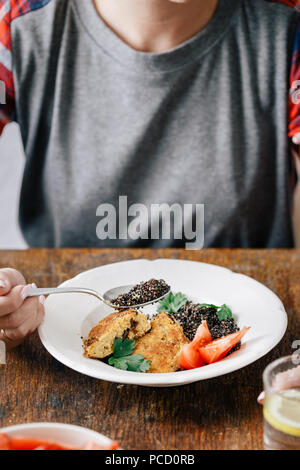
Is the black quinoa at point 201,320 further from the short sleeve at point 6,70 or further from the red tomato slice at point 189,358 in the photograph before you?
the short sleeve at point 6,70

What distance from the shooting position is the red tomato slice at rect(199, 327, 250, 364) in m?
0.59

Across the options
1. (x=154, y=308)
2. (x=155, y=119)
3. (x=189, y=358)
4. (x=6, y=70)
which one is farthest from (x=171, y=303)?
(x=6, y=70)

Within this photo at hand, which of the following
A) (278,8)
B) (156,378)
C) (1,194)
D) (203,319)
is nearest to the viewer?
(156,378)

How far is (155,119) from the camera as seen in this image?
1.03 meters

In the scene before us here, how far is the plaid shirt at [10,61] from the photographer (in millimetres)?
924

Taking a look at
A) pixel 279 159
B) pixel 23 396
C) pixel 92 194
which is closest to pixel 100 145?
pixel 92 194

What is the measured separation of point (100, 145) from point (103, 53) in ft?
0.60

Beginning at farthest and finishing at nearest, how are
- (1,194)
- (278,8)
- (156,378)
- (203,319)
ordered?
(1,194), (278,8), (203,319), (156,378)

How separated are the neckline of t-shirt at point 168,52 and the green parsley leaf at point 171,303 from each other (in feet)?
1.66

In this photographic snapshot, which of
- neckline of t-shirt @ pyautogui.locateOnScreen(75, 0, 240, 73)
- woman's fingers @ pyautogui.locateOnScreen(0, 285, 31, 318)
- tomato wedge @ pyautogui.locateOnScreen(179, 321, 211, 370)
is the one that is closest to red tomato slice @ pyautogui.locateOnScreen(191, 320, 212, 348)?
tomato wedge @ pyautogui.locateOnScreen(179, 321, 211, 370)

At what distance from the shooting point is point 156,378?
1.74 feet

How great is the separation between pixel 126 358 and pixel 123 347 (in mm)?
18

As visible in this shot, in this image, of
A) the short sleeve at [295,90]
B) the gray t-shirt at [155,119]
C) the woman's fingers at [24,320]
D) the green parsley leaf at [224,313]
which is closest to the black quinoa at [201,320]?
the green parsley leaf at [224,313]

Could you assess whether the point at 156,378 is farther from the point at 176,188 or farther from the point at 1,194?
the point at 1,194
